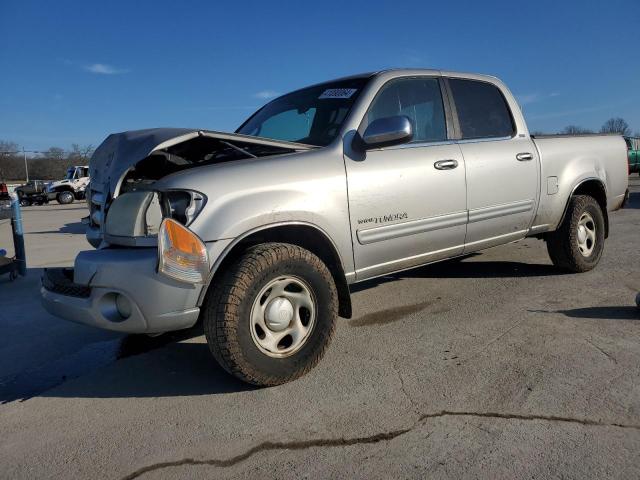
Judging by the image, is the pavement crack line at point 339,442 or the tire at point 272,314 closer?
the pavement crack line at point 339,442

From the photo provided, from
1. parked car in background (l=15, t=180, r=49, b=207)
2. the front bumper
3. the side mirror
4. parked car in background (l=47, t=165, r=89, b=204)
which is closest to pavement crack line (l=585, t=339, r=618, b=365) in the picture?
the side mirror

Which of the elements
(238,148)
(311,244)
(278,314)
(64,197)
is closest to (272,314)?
(278,314)

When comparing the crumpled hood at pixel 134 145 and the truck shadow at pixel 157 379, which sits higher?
the crumpled hood at pixel 134 145

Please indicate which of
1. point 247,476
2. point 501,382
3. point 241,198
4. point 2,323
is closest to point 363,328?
point 501,382

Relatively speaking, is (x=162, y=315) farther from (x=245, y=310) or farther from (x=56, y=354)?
(x=56, y=354)

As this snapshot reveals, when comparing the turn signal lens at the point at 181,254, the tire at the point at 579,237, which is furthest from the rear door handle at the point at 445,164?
the turn signal lens at the point at 181,254

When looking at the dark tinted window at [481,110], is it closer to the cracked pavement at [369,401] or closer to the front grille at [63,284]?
the cracked pavement at [369,401]

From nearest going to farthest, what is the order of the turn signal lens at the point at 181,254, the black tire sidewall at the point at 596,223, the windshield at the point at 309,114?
the turn signal lens at the point at 181,254, the windshield at the point at 309,114, the black tire sidewall at the point at 596,223

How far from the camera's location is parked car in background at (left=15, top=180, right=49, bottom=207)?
28422mm

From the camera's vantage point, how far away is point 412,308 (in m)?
4.23

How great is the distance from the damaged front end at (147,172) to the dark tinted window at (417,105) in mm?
831

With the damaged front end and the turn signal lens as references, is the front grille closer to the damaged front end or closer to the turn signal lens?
the damaged front end

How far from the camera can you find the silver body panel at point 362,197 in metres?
2.64

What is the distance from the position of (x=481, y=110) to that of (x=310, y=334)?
267 centimetres
